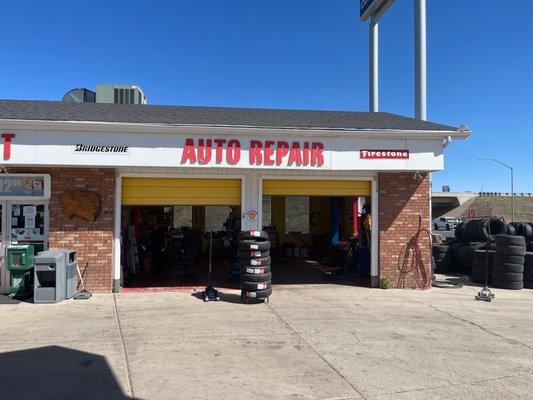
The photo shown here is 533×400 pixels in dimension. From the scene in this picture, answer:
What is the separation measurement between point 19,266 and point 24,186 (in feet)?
5.80

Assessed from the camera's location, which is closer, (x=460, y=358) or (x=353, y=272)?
(x=460, y=358)

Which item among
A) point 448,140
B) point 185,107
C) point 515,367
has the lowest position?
point 515,367

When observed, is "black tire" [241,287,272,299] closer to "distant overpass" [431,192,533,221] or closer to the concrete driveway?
the concrete driveway

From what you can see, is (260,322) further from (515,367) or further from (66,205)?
(66,205)

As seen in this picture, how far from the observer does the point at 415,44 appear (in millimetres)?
16766

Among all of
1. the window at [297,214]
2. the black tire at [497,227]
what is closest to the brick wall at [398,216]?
the black tire at [497,227]

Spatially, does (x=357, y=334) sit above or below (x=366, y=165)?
below

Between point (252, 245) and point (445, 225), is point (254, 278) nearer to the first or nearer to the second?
point (252, 245)

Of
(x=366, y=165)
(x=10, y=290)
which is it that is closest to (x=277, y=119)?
(x=366, y=165)

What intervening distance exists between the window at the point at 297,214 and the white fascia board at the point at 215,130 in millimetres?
10185

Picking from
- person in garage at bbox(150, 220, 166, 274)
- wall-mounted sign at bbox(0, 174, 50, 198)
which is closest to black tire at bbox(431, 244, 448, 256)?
person in garage at bbox(150, 220, 166, 274)

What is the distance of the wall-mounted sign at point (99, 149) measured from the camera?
9766 millimetres

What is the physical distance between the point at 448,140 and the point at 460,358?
20.1 feet

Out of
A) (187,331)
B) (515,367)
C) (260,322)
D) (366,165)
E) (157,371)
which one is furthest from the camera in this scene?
(366,165)
